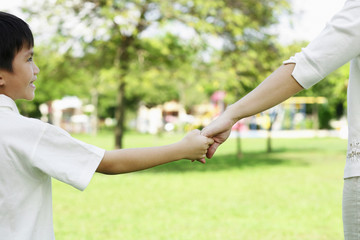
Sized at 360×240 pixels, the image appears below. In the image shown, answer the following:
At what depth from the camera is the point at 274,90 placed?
5.68 feet

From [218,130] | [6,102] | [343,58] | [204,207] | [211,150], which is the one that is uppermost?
[343,58]

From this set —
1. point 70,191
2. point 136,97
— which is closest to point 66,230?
point 70,191

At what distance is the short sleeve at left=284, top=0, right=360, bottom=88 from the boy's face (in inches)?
36.4

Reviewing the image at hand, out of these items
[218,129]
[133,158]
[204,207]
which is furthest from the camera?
[204,207]

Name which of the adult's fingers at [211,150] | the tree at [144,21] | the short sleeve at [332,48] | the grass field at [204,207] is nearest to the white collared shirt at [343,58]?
the short sleeve at [332,48]

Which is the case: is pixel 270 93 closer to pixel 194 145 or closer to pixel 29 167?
pixel 194 145

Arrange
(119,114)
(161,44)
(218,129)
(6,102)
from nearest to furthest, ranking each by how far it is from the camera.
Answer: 1. (6,102)
2. (218,129)
3. (161,44)
4. (119,114)

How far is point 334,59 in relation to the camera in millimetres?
1594

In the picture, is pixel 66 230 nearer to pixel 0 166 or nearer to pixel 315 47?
pixel 0 166

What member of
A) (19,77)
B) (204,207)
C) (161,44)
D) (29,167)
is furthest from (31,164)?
(161,44)

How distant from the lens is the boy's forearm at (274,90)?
170cm

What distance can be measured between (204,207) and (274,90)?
18.7 feet

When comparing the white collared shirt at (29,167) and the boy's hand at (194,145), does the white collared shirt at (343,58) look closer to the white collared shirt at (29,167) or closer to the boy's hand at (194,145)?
the boy's hand at (194,145)

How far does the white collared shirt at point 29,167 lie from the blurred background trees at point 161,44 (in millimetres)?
10013
